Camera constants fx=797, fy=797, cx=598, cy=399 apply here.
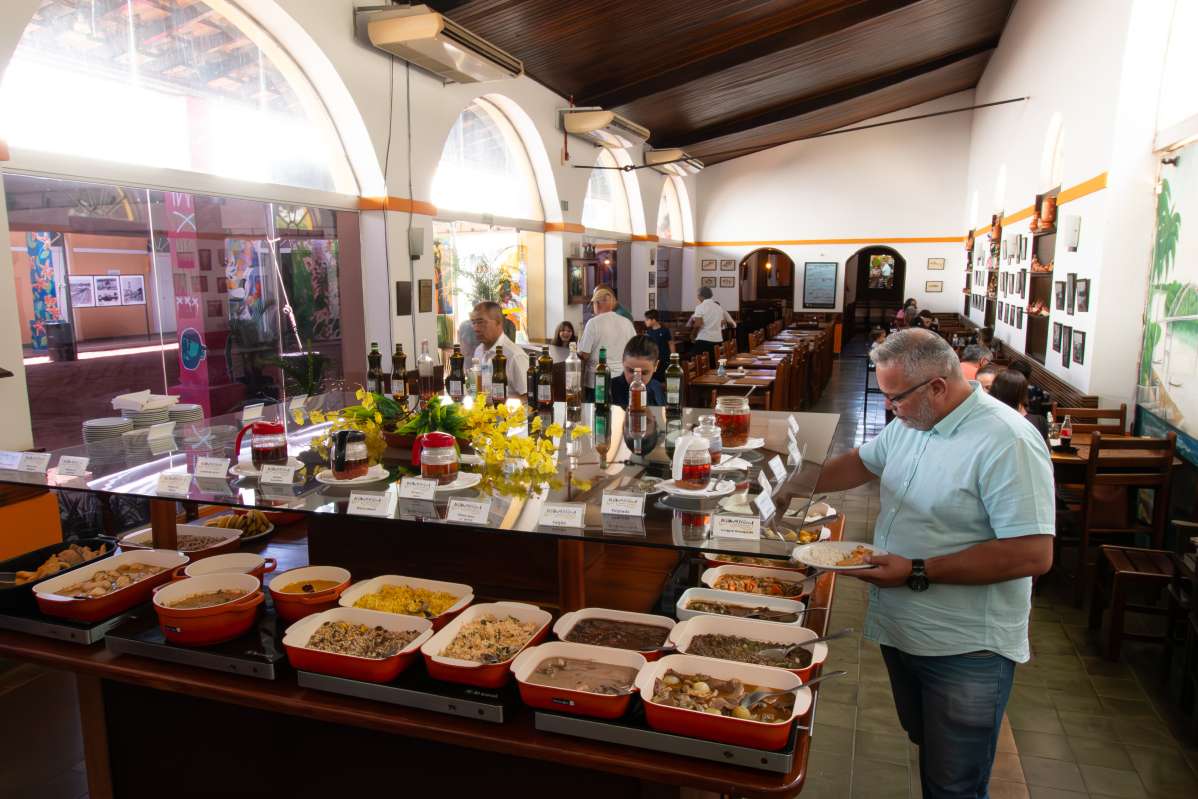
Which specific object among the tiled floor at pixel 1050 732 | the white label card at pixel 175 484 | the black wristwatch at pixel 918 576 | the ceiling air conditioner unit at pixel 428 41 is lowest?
the tiled floor at pixel 1050 732

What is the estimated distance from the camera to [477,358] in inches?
206

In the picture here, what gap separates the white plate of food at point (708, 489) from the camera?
2319 mm

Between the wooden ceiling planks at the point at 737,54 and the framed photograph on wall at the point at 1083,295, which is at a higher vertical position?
the wooden ceiling planks at the point at 737,54

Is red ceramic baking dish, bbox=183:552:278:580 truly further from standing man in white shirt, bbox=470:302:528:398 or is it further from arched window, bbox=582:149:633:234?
arched window, bbox=582:149:633:234

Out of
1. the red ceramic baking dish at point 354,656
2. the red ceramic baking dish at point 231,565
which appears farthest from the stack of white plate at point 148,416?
the red ceramic baking dish at point 354,656

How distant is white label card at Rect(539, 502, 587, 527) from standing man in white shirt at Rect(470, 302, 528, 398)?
2.75 m

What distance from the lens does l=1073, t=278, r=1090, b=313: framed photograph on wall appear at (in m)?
6.56

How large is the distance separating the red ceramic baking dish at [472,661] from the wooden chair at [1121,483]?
3.51 m

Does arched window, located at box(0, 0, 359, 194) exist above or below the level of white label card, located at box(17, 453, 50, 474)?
above

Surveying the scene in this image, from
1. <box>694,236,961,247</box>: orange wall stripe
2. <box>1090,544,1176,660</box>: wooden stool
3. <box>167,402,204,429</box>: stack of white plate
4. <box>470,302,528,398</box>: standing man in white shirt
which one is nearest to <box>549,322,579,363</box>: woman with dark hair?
<box>470,302,528,398</box>: standing man in white shirt

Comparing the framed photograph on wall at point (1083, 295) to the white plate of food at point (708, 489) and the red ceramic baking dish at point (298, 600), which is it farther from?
the red ceramic baking dish at point (298, 600)

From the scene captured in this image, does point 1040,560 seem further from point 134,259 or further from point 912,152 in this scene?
point 912,152

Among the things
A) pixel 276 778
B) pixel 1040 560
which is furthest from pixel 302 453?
pixel 1040 560

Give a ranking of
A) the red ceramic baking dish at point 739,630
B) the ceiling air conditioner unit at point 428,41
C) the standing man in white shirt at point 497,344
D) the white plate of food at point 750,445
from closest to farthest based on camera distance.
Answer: the red ceramic baking dish at point 739,630, the white plate of food at point 750,445, the standing man in white shirt at point 497,344, the ceiling air conditioner unit at point 428,41
